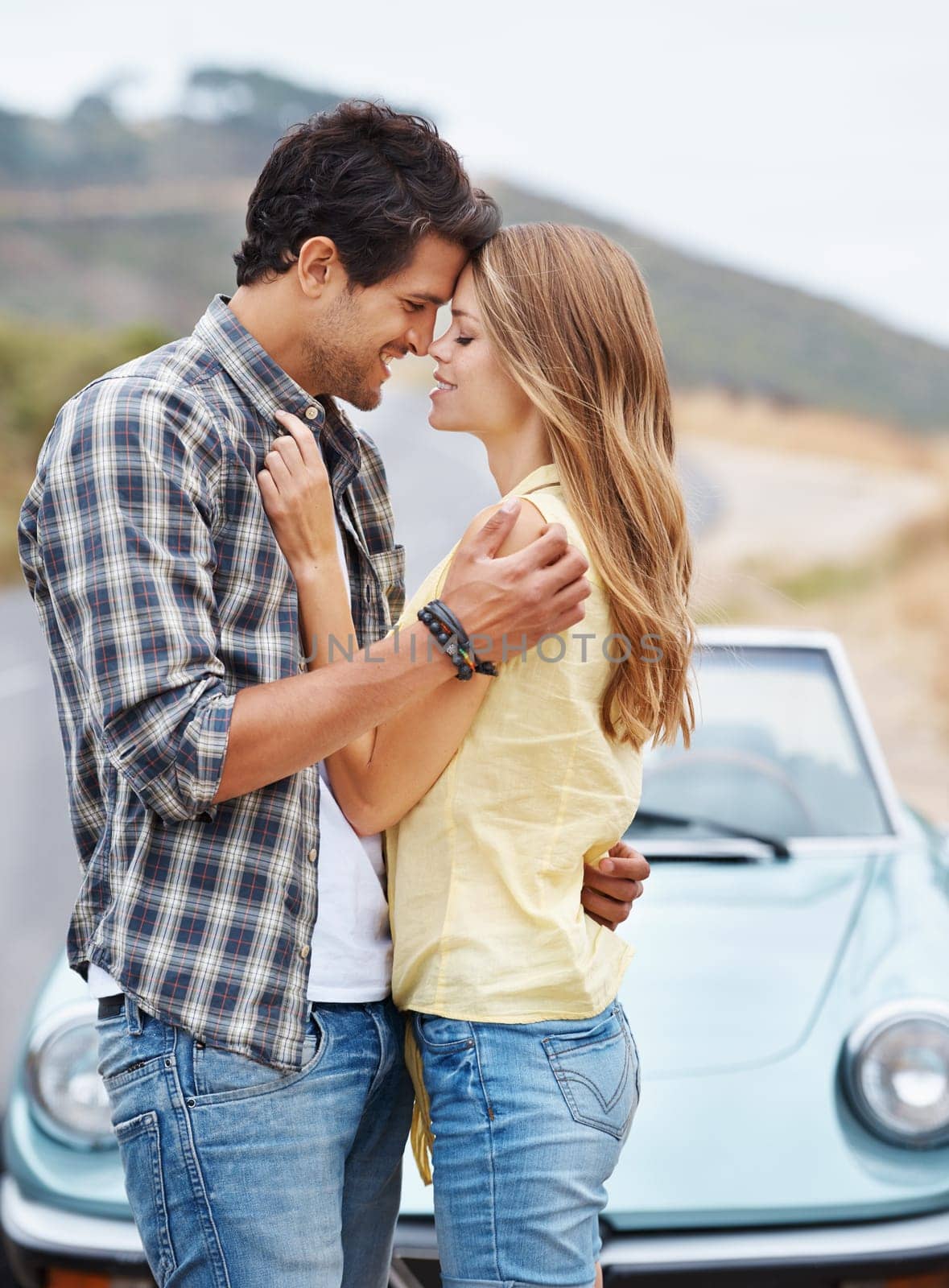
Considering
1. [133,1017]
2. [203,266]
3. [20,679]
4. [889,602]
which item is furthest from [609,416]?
[203,266]

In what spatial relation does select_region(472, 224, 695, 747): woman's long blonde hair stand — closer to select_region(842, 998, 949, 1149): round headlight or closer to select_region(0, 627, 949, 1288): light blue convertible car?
select_region(0, 627, 949, 1288): light blue convertible car

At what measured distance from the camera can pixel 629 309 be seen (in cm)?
172

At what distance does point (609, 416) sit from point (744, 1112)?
131 centimetres

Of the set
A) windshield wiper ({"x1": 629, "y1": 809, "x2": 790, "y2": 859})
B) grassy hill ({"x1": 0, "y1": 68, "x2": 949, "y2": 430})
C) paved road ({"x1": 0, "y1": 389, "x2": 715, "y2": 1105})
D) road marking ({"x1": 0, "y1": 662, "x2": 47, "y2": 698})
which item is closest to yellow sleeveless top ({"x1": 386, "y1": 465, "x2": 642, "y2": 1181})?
paved road ({"x1": 0, "y1": 389, "x2": 715, "y2": 1105})

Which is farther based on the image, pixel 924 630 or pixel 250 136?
pixel 250 136

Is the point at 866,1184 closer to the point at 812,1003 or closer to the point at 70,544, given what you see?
the point at 812,1003

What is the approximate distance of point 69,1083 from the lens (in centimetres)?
233

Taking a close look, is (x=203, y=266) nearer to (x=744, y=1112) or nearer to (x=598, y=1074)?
(x=744, y=1112)

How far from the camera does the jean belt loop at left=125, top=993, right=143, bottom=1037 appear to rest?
148 centimetres

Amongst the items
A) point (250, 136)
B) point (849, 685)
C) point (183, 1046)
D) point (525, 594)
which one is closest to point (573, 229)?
point (525, 594)

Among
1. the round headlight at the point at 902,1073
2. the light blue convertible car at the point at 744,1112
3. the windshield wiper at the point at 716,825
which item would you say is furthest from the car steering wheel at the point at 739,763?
the round headlight at the point at 902,1073

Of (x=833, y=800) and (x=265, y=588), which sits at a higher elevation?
(x=265, y=588)

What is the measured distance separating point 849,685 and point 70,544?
94.9 inches

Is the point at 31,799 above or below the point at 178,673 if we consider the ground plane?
below
